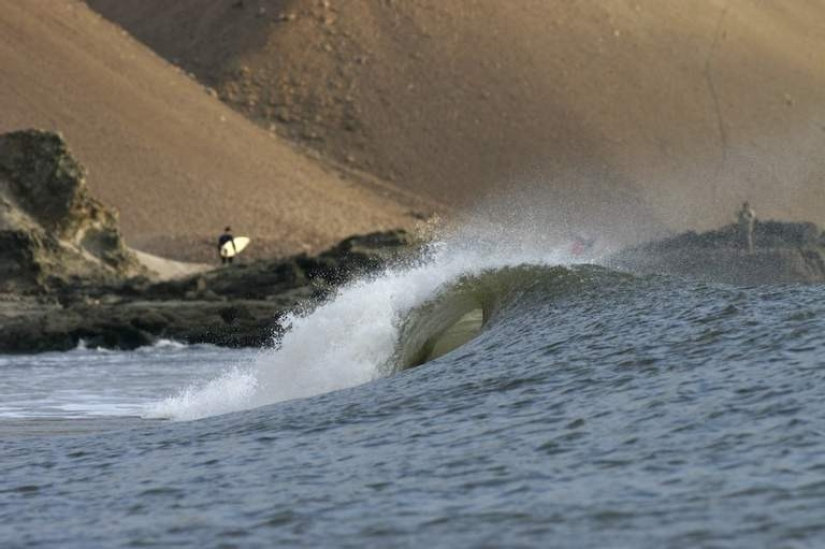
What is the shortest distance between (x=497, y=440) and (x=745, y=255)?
812 inches

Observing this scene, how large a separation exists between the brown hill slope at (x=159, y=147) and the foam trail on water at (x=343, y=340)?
145 ft

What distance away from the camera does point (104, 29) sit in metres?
82.8

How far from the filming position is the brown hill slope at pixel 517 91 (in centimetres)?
8262

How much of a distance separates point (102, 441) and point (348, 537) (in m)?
Result: 4.52

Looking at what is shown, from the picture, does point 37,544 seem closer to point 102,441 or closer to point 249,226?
point 102,441

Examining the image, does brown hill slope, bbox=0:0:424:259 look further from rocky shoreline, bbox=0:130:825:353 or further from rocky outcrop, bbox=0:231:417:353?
rocky outcrop, bbox=0:231:417:353

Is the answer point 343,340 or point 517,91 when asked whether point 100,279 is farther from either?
point 517,91

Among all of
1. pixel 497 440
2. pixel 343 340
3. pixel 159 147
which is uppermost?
pixel 159 147

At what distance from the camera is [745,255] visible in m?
29.0

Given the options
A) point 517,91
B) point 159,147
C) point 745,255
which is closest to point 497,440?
point 745,255

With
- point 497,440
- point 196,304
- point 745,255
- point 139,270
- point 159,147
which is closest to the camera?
point 497,440

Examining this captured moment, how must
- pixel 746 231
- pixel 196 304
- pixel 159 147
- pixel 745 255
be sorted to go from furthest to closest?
1. pixel 159 147
2. pixel 196 304
3. pixel 746 231
4. pixel 745 255

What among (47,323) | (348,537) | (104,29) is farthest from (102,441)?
(104,29)

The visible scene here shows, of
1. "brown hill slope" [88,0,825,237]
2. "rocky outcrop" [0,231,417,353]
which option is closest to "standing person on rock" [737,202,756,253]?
"rocky outcrop" [0,231,417,353]
